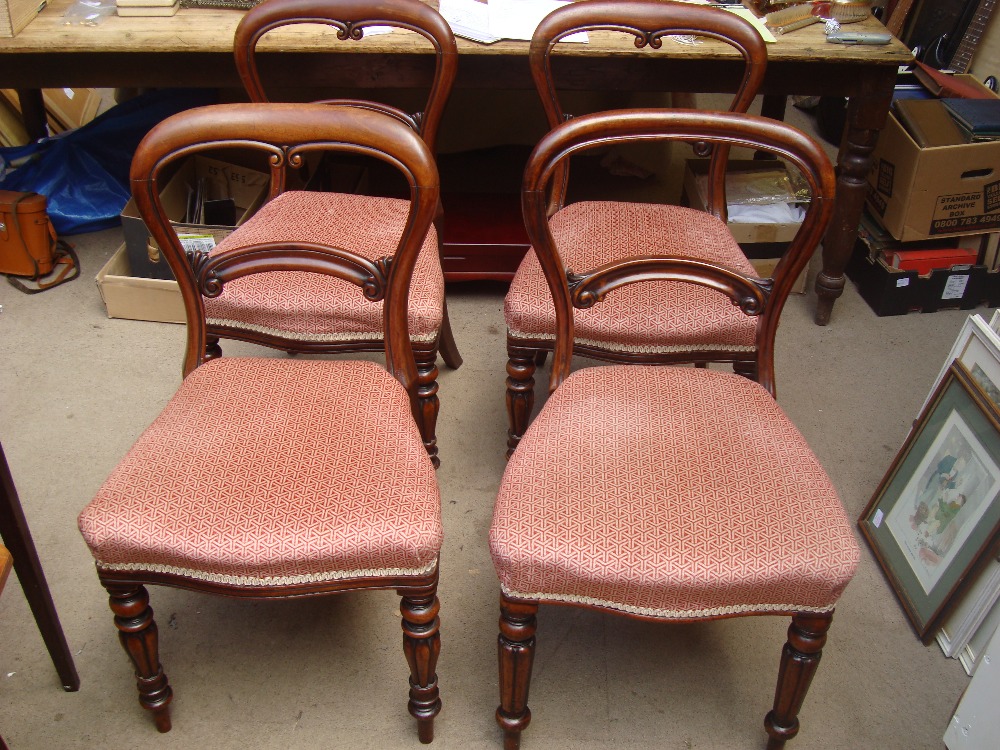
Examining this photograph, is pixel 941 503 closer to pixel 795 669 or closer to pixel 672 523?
pixel 795 669

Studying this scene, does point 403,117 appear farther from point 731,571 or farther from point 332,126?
point 731,571

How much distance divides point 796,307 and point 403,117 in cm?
127

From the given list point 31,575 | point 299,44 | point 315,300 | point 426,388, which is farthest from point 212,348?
point 299,44

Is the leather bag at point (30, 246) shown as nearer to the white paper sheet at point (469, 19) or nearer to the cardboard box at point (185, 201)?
the cardboard box at point (185, 201)

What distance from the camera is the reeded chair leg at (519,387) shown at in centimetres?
169

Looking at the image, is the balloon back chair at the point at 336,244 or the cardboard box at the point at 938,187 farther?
the cardboard box at the point at 938,187

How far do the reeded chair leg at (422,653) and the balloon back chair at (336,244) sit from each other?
0.50 metres

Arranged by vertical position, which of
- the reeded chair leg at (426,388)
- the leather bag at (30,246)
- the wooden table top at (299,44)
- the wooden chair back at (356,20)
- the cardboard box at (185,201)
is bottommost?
the leather bag at (30,246)

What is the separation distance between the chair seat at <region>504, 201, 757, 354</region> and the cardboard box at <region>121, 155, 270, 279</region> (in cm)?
92

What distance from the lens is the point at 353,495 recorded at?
4.05ft

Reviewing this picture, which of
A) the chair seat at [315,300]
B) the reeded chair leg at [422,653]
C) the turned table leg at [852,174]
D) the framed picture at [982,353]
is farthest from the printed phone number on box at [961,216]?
the reeded chair leg at [422,653]

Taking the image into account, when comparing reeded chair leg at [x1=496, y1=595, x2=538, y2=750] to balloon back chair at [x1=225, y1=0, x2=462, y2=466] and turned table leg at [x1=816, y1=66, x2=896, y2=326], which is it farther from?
turned table leg at [x1=816, y1=66, x2=896, y2=326]

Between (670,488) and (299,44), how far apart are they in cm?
131

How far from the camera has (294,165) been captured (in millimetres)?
1338
